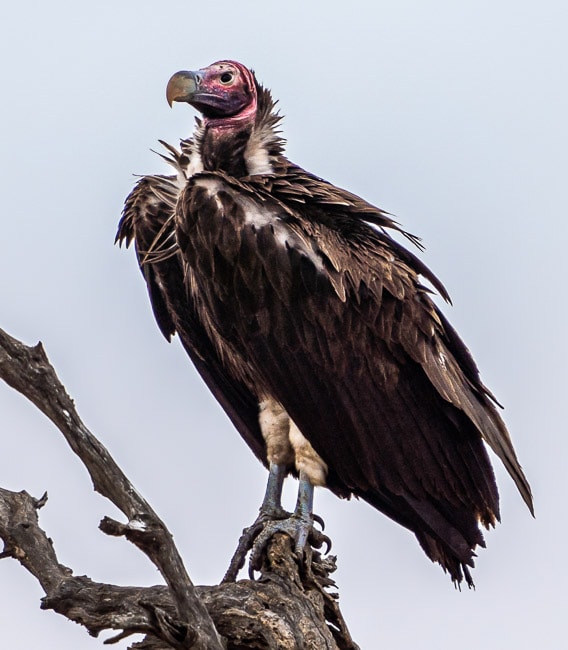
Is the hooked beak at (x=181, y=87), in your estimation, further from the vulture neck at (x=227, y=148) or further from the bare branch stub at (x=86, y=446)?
the bare branch stub at (x=86, y=446)

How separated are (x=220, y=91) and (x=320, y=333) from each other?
1.52m

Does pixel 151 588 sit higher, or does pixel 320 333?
pixel 320 333

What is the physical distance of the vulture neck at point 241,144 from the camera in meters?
6.46

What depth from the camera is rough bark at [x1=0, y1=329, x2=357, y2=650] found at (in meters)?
4.23

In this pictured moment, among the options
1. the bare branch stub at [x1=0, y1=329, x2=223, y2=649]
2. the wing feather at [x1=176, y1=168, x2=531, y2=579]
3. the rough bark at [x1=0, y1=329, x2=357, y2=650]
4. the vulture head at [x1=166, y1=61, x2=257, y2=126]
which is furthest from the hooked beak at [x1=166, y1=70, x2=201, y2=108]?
the bare branch stub at [x1=0, y1=329, x2=223, y2=649]

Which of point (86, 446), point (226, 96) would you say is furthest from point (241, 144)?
point (86, 446)

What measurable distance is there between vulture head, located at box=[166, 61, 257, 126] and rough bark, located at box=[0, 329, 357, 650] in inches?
91.4

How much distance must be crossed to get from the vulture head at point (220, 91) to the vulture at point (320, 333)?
0.01 meters

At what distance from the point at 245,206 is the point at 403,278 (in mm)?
915

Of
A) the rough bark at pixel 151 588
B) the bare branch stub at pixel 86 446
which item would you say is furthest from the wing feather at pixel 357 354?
the bare branch stub at pixel 86 446

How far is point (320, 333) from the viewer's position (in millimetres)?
6125

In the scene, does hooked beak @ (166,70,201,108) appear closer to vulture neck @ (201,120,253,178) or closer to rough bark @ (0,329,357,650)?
vulture neck @ (201,120,253,178)

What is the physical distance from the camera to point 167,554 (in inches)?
169

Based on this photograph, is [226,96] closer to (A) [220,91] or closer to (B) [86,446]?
(A) [220,91]
